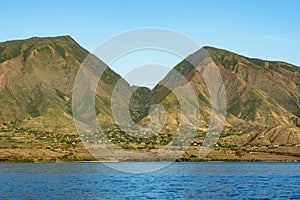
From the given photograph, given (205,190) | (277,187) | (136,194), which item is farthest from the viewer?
(277,187)

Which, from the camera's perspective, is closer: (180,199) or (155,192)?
(180,199)

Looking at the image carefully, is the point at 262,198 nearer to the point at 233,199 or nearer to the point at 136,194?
the point at 233,199

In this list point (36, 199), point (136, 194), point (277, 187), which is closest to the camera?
point (36, 199)

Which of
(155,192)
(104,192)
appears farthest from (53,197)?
(155,192)

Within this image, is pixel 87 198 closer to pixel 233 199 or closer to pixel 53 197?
pixel 53 197

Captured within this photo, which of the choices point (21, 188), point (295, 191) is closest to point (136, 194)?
point (21, 188)

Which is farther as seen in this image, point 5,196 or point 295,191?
point 295,191

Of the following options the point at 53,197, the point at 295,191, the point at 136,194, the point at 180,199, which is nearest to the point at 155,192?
the point at 136,194

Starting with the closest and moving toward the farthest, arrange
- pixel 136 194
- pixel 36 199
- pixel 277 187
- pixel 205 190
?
1. pixel 36 199
2. pixel 136 194
3. pixel 205 190
4. pixel 277 187

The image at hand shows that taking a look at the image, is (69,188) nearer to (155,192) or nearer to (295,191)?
(155,192)
